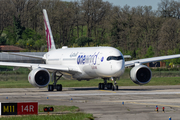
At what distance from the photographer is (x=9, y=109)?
48.4 feet

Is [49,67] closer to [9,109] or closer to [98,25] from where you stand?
[9,109]

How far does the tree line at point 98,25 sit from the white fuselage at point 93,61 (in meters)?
51.1

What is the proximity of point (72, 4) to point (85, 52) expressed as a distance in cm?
9036

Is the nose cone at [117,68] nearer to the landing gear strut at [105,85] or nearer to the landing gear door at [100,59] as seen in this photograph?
the landing gear door at [100,59]

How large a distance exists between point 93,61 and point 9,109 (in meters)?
19.6

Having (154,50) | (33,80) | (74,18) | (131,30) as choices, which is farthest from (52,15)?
(33,80)

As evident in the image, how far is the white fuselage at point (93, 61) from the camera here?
31.4 meters

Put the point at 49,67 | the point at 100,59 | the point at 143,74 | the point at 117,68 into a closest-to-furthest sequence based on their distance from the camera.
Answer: the point at 117,68
the point at 100,59
the point at 143,74
the point at 49,67

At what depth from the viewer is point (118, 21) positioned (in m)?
103

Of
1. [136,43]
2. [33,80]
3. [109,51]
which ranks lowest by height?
[33,80]

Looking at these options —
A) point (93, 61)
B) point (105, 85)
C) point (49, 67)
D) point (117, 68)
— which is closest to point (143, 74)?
point (105, 85)

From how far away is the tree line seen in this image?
9594 centimetres

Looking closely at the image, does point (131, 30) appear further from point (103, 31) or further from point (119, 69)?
point (119, 69)

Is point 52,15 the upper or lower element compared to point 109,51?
upper
